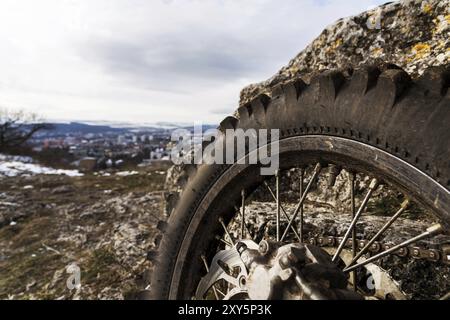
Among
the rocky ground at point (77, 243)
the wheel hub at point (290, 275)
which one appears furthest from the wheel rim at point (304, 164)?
the rocky ground at point (77, 243)

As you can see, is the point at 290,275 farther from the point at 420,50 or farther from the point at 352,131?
the point at 420,50

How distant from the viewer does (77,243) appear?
5152 millimetres

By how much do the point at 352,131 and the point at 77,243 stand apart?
4.91m

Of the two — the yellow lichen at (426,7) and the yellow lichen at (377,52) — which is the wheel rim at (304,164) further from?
the yellow lichen at (426,7)

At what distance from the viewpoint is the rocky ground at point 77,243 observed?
3.74 m

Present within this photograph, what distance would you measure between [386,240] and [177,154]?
11.7 feet

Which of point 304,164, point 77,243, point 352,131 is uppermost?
point 352,131

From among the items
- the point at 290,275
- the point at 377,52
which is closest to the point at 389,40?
the point at 377,52

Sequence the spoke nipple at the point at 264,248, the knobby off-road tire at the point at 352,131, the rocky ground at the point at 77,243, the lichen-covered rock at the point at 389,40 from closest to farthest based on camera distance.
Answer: the knobby off-road tire at the point at 352,131, the spoke nipple at the point at 264,248, the lichen-covered rock at the point at 389,40, the rocky ground at the point at 77,243

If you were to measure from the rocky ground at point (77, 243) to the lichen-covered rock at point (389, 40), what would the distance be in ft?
8.49

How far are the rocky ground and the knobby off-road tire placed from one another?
2.56 feet

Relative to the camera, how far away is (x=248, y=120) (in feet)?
6.44
